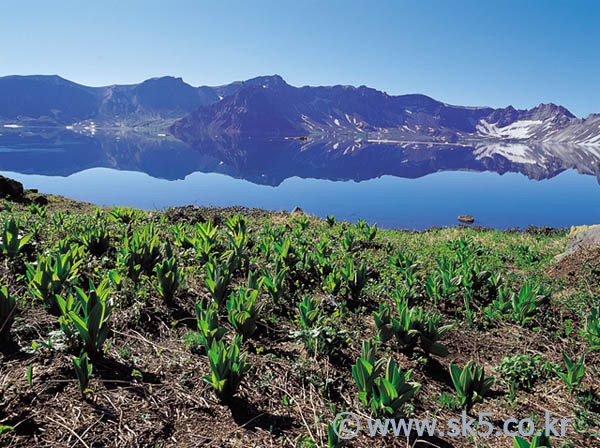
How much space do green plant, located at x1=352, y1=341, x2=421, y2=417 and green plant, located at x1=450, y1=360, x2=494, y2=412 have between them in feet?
1.92

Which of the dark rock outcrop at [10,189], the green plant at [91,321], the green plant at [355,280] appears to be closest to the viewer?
the green plant at [91,321]

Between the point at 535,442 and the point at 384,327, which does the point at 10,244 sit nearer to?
the point at 384,327

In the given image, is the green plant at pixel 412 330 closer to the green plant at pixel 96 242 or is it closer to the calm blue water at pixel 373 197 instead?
the green plant at pixel 96 242

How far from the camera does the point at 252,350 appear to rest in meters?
3.93

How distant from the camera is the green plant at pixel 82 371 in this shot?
263 cm

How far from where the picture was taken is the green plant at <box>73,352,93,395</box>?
2629mm

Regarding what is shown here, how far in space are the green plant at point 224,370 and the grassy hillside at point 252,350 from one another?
0.06 ft

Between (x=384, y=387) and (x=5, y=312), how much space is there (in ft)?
12.1

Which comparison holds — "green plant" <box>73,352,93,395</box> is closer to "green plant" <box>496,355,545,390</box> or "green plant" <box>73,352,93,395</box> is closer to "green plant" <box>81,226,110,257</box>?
"green plant" <box>81,226,110,257</box>

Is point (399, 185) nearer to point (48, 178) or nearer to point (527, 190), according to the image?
point (527, 190)

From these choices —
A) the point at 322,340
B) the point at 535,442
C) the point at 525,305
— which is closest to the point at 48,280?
the point at 322,340

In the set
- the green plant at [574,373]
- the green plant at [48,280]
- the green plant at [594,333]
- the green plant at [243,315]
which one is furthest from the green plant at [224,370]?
the green plant at [594,333]

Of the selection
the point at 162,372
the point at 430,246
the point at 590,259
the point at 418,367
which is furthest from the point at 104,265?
the point at 590,259

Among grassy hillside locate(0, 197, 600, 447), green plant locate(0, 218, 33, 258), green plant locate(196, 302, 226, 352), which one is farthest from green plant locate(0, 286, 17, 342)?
green plant locate(0, 218, 33, 258)
